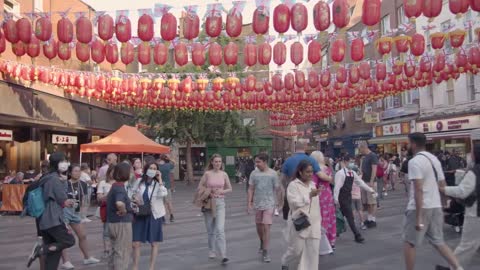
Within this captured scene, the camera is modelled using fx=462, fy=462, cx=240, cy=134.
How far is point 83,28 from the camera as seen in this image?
10.6m

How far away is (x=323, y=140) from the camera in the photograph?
49.1m

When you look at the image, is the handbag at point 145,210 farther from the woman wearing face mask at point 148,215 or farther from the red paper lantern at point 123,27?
the red paper lantern at point 123,27

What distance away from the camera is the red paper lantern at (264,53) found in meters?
12.9

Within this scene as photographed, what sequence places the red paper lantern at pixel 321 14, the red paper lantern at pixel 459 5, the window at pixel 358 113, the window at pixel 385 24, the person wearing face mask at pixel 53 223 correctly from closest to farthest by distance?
the person wearing face mask at pixel 53 223 → the red paper lantern at pixel 459 5 → the red paper lantern at pixel 321 14 → the window at pixel 385 24 → the window at pixel 358 113

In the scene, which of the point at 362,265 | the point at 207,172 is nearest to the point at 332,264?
the point at 362,265

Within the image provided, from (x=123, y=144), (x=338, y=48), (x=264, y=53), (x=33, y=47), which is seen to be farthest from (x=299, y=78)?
(x=33, y=47)

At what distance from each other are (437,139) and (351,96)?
9441mm

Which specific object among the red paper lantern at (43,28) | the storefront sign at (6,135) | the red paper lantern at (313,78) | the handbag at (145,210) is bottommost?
the handbag at (145,210)

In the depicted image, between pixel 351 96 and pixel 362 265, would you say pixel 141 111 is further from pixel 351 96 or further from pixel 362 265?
pixel 362 265

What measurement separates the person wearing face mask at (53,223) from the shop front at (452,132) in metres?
20.7

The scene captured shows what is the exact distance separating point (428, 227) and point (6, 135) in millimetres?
18737

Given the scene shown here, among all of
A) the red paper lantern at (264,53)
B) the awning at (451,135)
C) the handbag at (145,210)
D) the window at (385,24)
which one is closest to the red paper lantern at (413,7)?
the red paper lantern at (264,53)

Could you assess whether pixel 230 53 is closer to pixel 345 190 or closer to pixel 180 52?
pixel 180 52

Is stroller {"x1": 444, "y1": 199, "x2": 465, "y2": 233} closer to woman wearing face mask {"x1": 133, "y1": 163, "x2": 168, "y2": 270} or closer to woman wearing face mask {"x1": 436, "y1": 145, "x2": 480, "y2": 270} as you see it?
woman wearing face mask {"x1": 436, "y1": 145, "x2": 480, "y2": 270}
